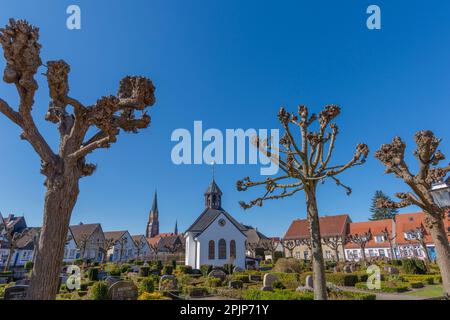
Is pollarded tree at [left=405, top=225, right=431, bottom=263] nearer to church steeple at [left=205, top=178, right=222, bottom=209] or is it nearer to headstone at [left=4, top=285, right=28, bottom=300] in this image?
church steeple at [left=205, top=178, right=222, bottom=209]

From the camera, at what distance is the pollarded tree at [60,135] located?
573 cm

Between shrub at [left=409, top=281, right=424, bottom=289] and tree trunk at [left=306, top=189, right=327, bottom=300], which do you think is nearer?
tree trunk at [left=306, top=189, right=327, bottom=300]

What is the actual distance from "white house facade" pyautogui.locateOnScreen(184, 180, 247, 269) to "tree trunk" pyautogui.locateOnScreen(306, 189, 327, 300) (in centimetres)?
2775

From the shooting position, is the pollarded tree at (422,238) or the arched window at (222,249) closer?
the pollarded tree at (422,238)

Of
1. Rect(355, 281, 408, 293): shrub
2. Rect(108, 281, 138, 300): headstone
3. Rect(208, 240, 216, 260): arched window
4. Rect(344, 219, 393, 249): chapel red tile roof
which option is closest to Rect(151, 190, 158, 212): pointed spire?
Rect(208, 240, 216, 260): arched window

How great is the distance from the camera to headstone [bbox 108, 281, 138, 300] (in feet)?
46.6

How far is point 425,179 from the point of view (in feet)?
30.9

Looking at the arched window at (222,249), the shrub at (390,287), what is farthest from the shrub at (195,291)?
the arched window at (222,249)

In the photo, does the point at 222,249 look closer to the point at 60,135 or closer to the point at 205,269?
the point at 205,269

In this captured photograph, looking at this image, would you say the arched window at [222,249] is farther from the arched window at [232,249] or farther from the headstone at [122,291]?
the headstone at [122,291]

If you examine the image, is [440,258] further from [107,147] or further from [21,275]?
[21,275]

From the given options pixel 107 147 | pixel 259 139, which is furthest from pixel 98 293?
pixel 259 139

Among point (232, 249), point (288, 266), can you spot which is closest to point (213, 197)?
point (232, 249)
